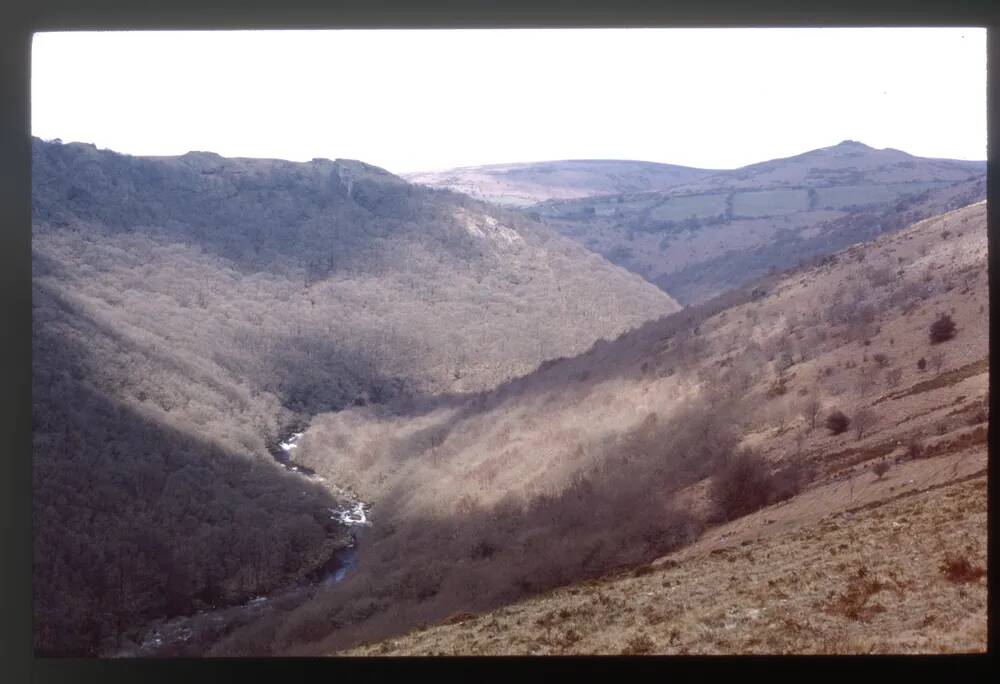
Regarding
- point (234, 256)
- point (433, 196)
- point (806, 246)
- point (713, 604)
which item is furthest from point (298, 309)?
point (713, 604)

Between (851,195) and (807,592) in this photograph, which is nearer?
(807,592)

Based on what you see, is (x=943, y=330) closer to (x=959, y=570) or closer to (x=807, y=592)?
(x=959, y=570)

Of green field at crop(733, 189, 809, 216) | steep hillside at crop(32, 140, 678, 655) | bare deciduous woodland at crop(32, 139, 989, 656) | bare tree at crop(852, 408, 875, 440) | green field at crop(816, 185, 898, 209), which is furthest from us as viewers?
green field at crop(733, 189, 809, 216)

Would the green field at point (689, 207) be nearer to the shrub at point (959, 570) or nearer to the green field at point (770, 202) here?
the green field at point (770, 202)

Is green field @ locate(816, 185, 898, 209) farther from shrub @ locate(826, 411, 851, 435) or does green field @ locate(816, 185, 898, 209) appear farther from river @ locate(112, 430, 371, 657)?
shrub @ locate(826, 411, 851, 435)

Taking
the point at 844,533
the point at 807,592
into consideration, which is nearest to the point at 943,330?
the point at 844,533

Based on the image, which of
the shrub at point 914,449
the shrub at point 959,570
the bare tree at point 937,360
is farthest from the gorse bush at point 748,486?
the shrub at point 959,570

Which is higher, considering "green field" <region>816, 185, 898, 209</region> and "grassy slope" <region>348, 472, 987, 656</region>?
"green field" <region>816, 185, 898, 209</region>

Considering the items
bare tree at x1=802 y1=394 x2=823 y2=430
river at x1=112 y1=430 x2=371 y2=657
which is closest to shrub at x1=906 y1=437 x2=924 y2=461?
bare tree at x1=802 y1=394 x2=823 y2=430
